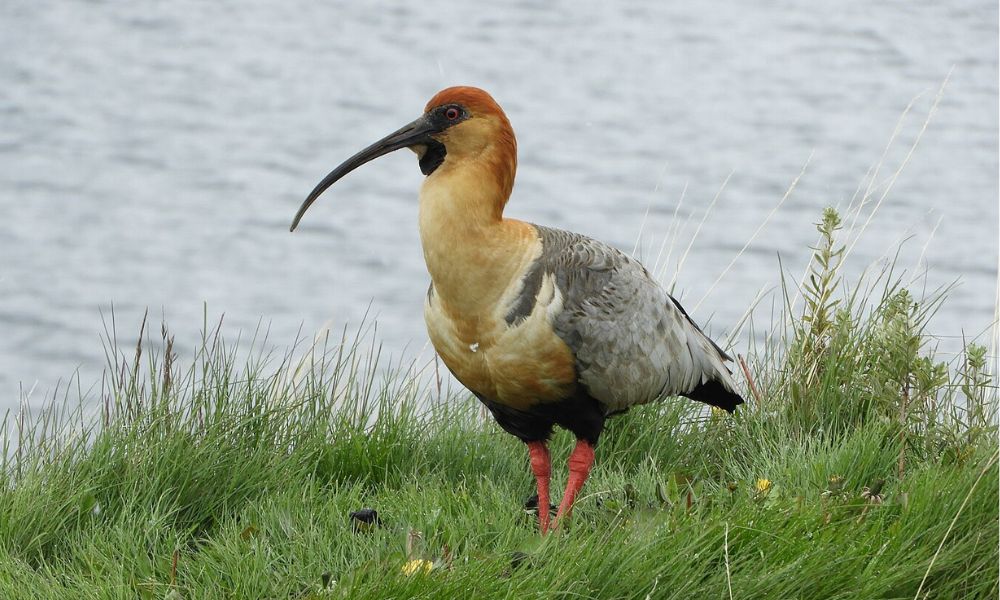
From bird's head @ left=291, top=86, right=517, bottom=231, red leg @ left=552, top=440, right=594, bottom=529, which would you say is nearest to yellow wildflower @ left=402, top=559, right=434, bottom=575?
red leg @ left=552, top=440, right=594, bottom=529

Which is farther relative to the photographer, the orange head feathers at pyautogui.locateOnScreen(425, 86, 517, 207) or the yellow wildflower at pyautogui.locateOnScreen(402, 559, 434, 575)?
the orange head feathers at pyautogui.locateOnScreen(425, 86, 517, 207)

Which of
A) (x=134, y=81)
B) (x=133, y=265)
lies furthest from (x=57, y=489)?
(x=134, y=81)

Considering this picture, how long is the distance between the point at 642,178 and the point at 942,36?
4192 millimetres

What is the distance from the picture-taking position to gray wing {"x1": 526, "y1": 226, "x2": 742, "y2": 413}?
→ 4.82m

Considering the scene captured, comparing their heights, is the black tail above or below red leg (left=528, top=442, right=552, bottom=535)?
above

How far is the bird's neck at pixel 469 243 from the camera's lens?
4.69 m

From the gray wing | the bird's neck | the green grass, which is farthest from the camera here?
the gray wing

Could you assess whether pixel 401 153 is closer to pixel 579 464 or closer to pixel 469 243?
pixel 579 464

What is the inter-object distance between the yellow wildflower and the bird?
0.70 meters

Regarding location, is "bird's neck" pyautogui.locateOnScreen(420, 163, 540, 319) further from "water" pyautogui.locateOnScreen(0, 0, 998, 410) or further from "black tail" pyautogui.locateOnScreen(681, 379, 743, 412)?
"water" pyautogui.locateOnScreen(0, 0, 998, 410)

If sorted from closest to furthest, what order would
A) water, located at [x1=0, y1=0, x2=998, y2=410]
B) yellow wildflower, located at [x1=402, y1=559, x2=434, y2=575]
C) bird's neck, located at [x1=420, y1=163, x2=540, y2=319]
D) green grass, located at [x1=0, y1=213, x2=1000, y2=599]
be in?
yellow wildflower, located at [x1=402, y1=559, x2=434, y2=575], green grass, located at [x1=0, y1=213, x2=1000, y2=599], bird's neck, located at [x1=420, y1=163, x2=540, y2=319], water, located at [x1=0, y1=0, x2=998, y2=410]

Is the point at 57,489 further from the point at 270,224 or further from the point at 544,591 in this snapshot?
the point at 270,224

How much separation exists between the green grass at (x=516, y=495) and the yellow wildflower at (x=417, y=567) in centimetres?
4

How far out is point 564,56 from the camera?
1516 cm
